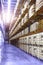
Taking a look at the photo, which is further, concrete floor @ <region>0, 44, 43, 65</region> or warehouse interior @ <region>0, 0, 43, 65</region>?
warehouse interior @ <region>0, 0, 43, 65</region>

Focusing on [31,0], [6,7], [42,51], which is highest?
[6,7]

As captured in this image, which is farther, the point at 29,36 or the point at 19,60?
the point at 29,36

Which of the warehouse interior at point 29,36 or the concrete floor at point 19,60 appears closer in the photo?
the concrete floor at point 19,60

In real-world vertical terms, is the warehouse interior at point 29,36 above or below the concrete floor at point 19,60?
above

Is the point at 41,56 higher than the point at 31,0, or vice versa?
the point at 31,0

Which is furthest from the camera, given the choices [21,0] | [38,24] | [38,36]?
[21,0]

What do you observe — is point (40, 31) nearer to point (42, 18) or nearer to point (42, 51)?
point (42, 51)

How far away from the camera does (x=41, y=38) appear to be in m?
4.80

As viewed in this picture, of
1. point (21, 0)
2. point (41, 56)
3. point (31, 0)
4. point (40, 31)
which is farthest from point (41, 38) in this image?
point (21, 0)

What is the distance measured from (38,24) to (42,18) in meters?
0.25

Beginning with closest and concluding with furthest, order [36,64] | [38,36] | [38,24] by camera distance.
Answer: [36,64] < [38,36] < [38,24]

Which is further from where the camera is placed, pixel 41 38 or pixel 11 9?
pixel 11 9

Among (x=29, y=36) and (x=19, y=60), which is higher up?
(x=29, y=36)

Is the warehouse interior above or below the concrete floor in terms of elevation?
above
